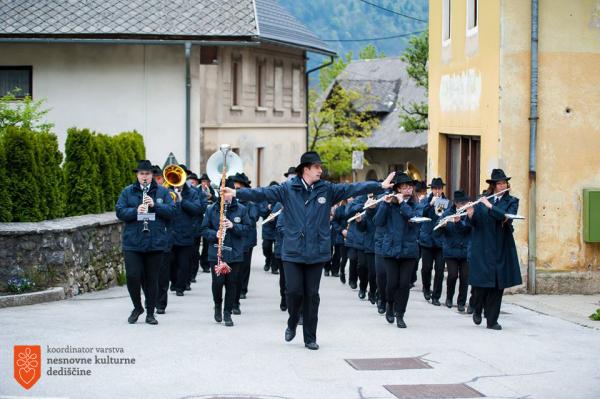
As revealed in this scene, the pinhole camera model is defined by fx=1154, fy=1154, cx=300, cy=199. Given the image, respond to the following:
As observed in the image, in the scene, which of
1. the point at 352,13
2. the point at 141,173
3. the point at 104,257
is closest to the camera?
the point at 141,173

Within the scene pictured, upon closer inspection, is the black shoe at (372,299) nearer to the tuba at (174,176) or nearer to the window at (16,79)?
the tuba at (174,176)

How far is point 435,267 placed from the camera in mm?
18203

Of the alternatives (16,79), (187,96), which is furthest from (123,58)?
(16,79)

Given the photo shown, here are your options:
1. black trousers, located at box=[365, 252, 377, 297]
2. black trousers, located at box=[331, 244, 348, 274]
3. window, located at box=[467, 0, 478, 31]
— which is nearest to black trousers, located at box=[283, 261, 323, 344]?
black trousers, located at box=[365, 252, 377, 297]

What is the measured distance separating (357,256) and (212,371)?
887 centimetres

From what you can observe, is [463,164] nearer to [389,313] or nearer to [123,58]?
[389,313]

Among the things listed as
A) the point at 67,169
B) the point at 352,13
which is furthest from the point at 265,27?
the point at 352,13

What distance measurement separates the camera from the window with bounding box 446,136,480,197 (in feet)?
73.5

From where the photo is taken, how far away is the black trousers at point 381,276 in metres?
15.4

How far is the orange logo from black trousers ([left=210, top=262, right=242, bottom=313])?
3017 mm

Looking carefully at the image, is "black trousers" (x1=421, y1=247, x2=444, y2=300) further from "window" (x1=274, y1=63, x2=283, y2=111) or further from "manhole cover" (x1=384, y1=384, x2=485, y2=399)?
"window" (x1=274, y1=63, x2=283, y2=111)

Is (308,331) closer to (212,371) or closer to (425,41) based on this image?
(212,371)

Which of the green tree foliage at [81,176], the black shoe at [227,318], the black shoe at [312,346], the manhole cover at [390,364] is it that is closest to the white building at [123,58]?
the green tree foliage at [81,176]

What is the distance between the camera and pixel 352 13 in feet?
622
